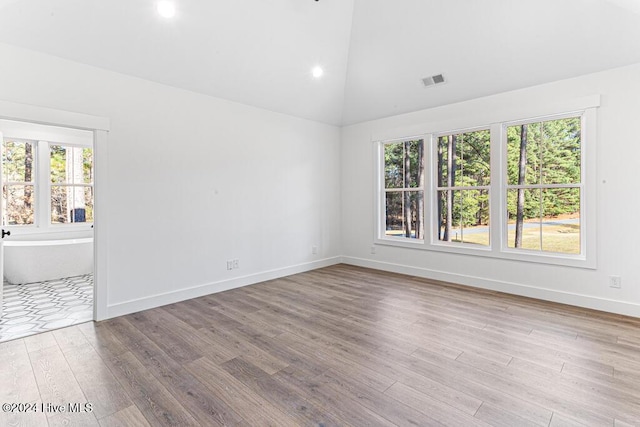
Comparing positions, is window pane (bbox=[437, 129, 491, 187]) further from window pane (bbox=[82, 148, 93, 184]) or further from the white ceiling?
window pane (bbox=[82, 148, 93, 184])

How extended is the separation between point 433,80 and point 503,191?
1820 millimetres

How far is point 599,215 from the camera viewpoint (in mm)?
3598

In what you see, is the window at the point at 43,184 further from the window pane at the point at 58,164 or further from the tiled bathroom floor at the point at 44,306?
the tiled bathroom floor at the point at 44,306

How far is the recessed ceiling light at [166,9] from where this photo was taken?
3098 mm

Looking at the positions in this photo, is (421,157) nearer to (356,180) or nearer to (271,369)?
(356,180)

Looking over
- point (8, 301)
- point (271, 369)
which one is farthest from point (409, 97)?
point (8, 301)

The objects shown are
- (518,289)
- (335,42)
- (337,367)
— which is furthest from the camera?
(335,42)

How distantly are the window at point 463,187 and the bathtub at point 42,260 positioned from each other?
5.82m

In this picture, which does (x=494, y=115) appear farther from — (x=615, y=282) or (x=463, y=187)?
(x=615, y=282)

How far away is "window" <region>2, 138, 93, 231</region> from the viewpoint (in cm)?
538

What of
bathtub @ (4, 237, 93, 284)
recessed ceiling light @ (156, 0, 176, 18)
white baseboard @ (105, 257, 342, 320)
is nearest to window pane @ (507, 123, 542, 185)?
white baseboard @ (105, 257, 342, 320)

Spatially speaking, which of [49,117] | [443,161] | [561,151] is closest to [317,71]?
[443,161]

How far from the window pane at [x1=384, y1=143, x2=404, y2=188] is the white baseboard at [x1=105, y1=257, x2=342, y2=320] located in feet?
6.44

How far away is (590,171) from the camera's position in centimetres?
363
